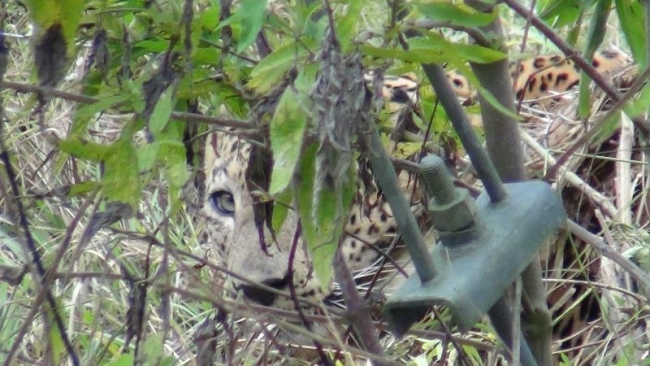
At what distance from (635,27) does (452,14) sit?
1.13 feet

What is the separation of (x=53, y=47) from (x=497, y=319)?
57 cm

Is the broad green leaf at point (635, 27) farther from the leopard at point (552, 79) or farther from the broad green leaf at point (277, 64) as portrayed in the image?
the leopard at point (552, 79)

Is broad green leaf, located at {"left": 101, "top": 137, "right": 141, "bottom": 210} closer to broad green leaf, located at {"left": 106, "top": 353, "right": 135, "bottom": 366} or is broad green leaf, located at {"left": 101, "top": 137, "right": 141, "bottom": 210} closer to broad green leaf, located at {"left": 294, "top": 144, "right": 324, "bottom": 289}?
broad green leaf, located at {"left": 294, "top": 144, "right": 324, "bottom": 289}

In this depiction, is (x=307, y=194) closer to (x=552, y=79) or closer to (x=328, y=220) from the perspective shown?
(x=328, y=220)

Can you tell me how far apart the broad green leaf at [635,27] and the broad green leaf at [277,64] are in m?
0.45

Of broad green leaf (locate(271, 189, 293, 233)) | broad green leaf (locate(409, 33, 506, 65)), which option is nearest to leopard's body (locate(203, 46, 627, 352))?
broad green leaf (locate(271, 189, 293, 233))

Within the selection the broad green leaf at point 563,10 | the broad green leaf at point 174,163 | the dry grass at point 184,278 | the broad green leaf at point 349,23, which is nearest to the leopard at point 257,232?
the dry grass at point 184,278

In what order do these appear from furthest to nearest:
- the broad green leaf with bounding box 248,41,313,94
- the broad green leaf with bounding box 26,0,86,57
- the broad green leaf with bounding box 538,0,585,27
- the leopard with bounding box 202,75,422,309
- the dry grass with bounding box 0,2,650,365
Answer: the leopard with bounding box 202,75,422,309
the broad green leaf with bounding box 538,0,585,27
the dry grass with bounding box 0,2,650,365
the broad green leaf with bounding box 248,41,313,94
the broad green leaf with bounding box 26,0,86,57

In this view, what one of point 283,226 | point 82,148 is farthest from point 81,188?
point 283,226

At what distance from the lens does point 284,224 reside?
2.72 m

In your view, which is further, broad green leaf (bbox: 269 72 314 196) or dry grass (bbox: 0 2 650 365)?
dry grass (bbox: 0 2 650 365)

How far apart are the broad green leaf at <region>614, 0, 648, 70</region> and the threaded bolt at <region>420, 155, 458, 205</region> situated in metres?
0.28

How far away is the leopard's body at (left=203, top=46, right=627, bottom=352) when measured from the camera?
2588 mm

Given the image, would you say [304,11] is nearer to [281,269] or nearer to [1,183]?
[1,183]
